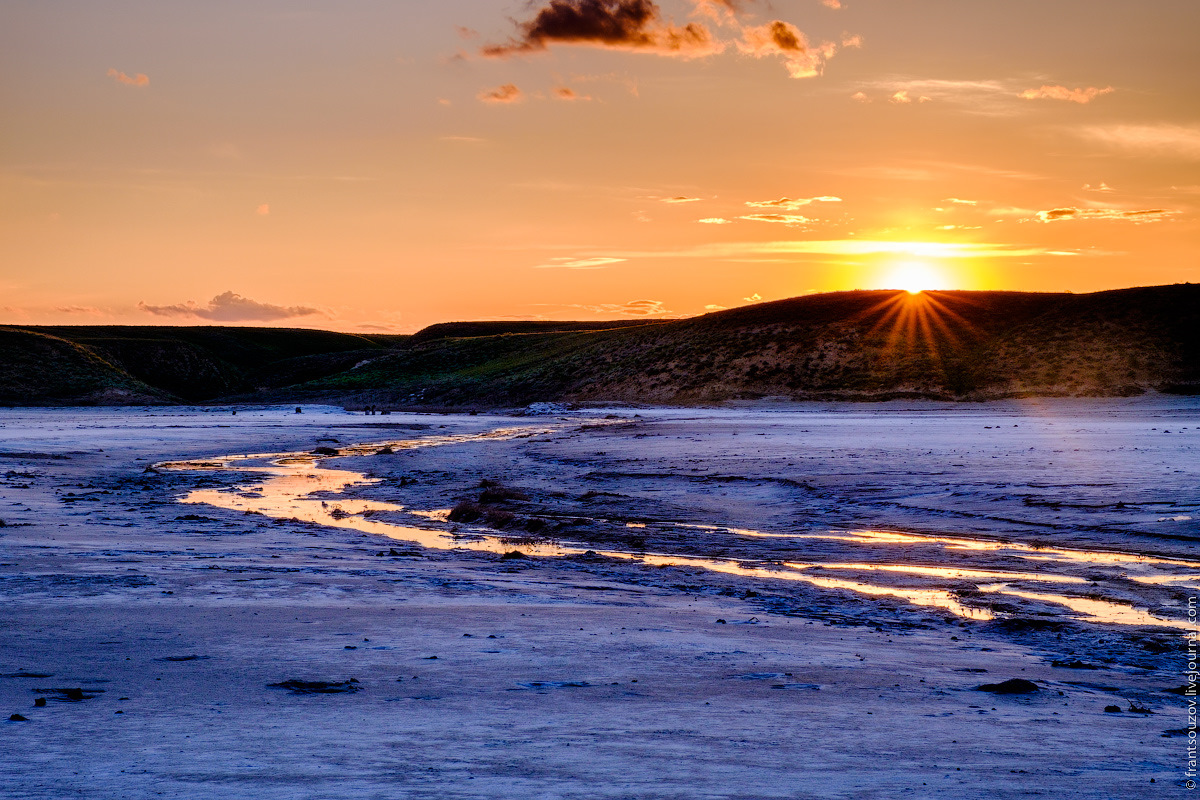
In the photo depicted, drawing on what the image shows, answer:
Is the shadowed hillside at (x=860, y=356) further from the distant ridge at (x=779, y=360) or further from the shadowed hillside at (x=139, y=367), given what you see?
the shadowed hillside at (x=139, y=367)

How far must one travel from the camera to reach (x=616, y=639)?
8.97 meters

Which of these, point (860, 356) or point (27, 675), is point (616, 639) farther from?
point (860, 356)

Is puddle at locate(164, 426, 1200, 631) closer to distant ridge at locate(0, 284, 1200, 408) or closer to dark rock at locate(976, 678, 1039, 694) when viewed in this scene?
dark rock at locate(976, 678, 1039, 694)

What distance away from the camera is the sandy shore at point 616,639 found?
18.2 feet

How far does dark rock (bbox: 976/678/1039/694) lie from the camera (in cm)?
743

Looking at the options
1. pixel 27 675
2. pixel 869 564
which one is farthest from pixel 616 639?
pixel 869 564

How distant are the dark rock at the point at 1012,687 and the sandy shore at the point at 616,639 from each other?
106 millimetres

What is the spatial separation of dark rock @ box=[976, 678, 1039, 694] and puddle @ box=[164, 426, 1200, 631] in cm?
311

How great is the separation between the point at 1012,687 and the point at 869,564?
6.31 meters

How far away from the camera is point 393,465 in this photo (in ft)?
98.9

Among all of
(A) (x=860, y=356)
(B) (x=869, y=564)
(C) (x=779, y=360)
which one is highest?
(A) (x=860, y=356)

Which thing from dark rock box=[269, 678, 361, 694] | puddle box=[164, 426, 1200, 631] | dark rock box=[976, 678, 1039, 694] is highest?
dark rock box=[269, 678, 361, 694]

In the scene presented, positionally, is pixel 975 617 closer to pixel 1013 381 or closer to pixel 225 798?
pixel 225 798

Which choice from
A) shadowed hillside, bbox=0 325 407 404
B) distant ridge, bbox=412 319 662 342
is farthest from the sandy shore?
distant ridge, bbox=412 319 662 342
